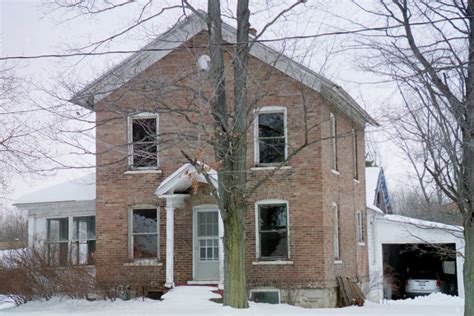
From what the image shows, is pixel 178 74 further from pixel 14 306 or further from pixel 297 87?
pixel 14 306

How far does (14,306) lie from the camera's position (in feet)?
74.4

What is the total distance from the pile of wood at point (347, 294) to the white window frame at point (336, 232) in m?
0.83

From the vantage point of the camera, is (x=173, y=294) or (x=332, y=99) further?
(x=332, y=99)

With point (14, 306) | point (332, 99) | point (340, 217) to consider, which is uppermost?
point (332, 99)

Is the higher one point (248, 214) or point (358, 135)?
point (358, 135)

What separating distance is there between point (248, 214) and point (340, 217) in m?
3.89

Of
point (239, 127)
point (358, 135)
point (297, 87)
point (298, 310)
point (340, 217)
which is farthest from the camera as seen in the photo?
point (358, 135)

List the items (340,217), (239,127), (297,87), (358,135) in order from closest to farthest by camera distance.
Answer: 1. (239,127)
2. (297,87)
3. (340,217)
4. (358,135)

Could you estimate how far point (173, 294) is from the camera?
70.4ft

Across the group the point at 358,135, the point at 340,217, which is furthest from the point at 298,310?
the point at 358,135

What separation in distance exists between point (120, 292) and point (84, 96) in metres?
6.57

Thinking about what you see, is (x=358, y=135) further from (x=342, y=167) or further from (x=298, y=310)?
(x=298, y=310)

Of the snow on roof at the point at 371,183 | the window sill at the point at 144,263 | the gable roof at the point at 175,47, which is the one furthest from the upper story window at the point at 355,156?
the window sill at the point at 144,263

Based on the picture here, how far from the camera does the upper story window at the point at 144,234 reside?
23469 millimetres
